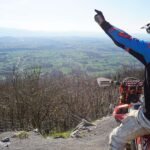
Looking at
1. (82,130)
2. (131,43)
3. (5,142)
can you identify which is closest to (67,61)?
(82,130)

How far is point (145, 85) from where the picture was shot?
4.67m

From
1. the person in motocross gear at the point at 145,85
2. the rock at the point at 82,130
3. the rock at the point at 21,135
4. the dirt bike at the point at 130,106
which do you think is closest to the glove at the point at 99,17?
the person in motocross gear at the point at 145,85

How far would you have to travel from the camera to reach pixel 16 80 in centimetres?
1413

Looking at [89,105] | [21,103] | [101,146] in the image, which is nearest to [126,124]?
[101,146]

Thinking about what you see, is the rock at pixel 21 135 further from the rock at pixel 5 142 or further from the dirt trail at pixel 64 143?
the rock at pixel 5 142

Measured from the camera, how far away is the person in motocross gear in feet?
14.7

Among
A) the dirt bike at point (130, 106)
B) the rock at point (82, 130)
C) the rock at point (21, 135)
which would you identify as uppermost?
the dirt bike at point (130, 106)

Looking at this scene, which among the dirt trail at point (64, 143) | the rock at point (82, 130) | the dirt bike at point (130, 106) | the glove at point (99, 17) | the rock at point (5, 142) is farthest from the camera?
the rock at point (82, 130)


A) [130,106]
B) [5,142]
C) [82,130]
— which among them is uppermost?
[130,106]

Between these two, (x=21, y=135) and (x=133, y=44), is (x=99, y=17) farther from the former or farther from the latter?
(x=21, y=135)

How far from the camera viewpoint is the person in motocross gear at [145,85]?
448 centimetres

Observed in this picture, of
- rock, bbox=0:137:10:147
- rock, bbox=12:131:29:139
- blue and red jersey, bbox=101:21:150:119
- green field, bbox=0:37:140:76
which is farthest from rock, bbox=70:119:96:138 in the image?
green field, bbox=0:37:140:76

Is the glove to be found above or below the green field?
above

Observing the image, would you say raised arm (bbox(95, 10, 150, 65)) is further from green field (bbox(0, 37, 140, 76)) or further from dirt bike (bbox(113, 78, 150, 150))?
green field (bbox(0, 37, 140, 76))
